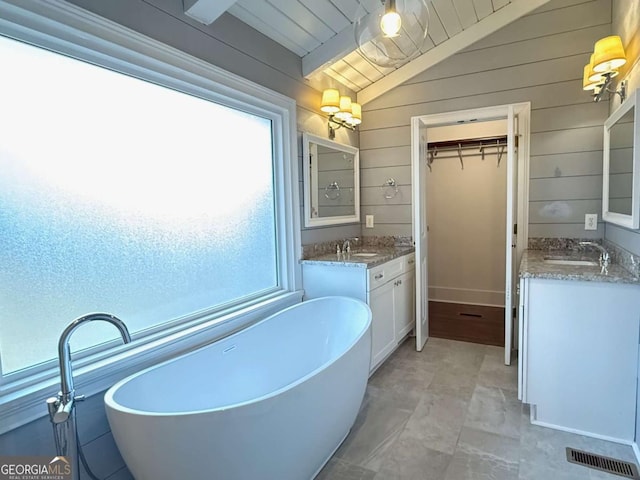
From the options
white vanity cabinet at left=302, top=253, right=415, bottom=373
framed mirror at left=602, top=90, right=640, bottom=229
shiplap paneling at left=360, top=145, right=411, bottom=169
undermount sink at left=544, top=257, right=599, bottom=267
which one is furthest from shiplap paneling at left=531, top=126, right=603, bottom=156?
white vanity cabinet at left=302, top=253, right=415, bottom=373

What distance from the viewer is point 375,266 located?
273 centimetres

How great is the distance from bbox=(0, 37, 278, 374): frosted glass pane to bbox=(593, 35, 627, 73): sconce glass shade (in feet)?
7.23

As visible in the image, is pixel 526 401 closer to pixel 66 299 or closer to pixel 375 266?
pixel 375 266

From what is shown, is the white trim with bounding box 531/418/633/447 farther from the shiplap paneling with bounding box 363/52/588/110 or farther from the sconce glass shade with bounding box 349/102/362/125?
the sconce glass shade with bounding box 349/102/362/125

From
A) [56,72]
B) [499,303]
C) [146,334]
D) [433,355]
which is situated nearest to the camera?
[56,72]

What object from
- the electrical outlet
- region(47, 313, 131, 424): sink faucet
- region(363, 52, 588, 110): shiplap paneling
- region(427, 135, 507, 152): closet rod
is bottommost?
region(47, 313, 131, 424): sink faucet

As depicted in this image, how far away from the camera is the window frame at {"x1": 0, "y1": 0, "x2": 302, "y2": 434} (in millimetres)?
1325

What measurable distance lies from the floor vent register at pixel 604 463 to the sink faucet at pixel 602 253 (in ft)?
3.43

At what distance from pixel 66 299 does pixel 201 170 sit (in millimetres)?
982

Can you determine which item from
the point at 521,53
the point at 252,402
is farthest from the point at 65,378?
the point at 521,53

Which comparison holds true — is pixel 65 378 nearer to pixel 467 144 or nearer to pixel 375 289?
pixel 375 289

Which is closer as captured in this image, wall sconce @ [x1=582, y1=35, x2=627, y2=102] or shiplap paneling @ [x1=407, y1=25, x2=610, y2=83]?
wall sconce @ [x1=582, y1=35, x2=627, y2=102]

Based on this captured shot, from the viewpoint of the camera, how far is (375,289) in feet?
9.04

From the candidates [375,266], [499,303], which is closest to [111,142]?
[375,266]
